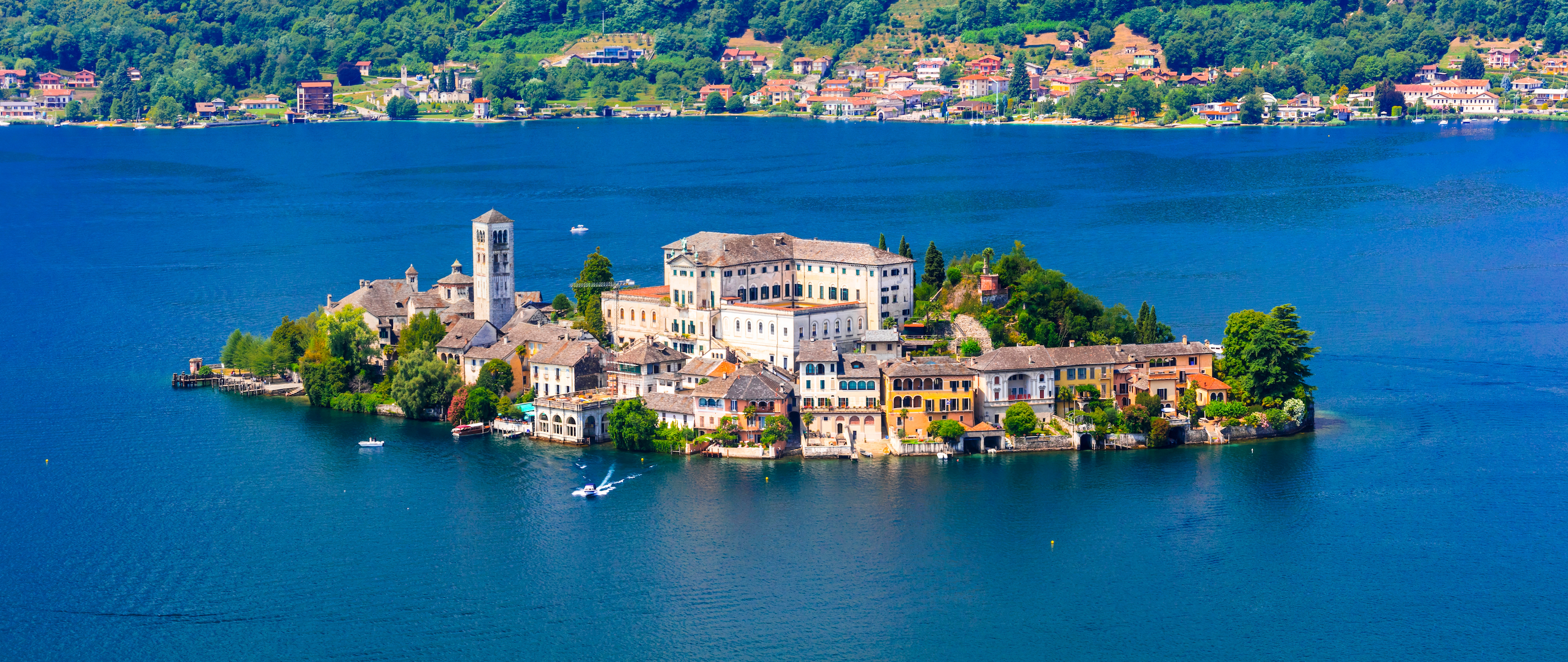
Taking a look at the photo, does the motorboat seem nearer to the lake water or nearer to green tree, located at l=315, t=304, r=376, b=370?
the lake water

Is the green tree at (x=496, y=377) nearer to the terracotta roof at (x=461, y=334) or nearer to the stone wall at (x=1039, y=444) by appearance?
the terracotta roof at (x=461, y=334)

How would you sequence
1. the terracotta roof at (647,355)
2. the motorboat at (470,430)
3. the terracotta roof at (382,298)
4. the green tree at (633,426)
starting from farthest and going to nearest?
the terracotta roof at (382,298)
the terracotta roof at (647,355)
the motorboat at (470,430)
the green tree at (633,426)

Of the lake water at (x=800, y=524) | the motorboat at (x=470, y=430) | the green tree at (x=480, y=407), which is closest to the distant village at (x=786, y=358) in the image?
the green tree at (x=480, y=407)

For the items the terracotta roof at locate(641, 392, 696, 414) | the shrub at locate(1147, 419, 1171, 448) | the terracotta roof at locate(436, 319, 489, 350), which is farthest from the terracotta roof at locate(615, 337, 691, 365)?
the shrub at locate(1147, 419, 1171, 448)

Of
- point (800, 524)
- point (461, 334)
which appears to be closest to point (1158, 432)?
point (800, 524)

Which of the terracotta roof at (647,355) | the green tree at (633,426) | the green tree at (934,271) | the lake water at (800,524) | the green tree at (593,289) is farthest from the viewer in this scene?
the green tree at (934,271)

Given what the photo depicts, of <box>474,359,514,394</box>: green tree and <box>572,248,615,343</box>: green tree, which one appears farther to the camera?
<box>572,248,615,343</box>: green tree

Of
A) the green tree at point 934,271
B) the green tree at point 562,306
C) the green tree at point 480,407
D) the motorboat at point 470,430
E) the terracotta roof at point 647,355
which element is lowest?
the motorboat at point 470,430
